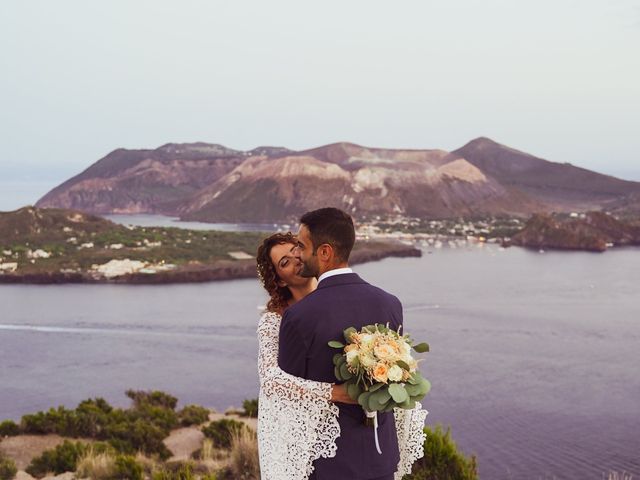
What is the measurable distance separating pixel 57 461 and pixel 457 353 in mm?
17021

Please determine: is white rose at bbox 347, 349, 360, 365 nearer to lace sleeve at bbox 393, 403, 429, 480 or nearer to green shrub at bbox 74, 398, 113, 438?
lace sleeve at bbox 393, 403, 429, 480

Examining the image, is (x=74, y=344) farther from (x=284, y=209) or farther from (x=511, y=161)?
(x=511, y=161)

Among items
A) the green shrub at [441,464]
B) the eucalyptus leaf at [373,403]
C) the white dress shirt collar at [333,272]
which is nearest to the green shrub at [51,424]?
the green shrub at [441,464]

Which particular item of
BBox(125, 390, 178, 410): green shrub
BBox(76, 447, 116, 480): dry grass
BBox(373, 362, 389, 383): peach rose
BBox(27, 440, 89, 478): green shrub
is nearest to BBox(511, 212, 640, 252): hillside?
BBox(125, 390, 178, 410): green shrub

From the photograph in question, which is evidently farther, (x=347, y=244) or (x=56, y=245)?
(x=56, y=245)

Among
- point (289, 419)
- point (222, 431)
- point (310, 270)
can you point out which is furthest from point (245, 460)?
point (310, 270)

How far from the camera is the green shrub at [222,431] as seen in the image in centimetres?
1000

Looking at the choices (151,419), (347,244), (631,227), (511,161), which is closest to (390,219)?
(631,227)

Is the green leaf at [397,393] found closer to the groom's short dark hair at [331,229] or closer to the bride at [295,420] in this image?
the bride at [295,420]

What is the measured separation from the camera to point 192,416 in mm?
12008

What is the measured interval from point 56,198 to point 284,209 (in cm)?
4768

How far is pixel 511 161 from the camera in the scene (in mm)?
127000

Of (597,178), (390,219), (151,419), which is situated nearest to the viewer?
(151,419)

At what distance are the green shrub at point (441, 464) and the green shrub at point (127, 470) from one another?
276cm
